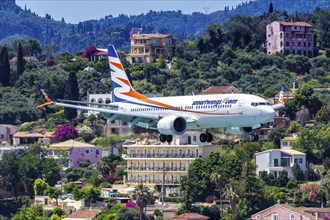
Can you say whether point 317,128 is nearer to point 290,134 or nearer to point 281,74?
point 290,134

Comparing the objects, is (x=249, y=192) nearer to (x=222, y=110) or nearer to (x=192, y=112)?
(x=192, y=112)

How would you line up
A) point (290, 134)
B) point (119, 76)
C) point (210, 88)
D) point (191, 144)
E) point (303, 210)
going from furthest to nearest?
1. point (210, 88)
2. point (290, 134)
3. point (191, 144)
4. point (303, 210)
5. point (119, 76)

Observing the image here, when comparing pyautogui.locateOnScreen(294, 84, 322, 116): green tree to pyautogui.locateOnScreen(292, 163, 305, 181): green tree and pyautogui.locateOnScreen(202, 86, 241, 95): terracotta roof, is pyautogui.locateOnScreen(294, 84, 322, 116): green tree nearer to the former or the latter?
pyautogui.locateOnScreen(202, 86, 241, 95): terracotta roof

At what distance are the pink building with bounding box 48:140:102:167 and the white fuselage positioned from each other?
93.9m

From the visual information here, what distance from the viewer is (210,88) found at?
188375 millimetres

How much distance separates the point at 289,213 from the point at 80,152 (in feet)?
153

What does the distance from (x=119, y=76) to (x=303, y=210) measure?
54042 millimetres

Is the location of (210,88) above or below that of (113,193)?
above

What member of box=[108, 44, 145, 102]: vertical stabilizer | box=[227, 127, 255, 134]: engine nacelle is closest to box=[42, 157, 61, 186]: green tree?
box=[108, 44, 145, 102]: vertical stabilizer

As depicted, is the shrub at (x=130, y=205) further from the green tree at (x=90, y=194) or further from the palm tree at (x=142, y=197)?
the green tree at (x=90, y=194)

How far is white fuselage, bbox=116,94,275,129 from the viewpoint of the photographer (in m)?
72.2

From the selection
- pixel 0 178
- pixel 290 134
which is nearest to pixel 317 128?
pixel 290 134

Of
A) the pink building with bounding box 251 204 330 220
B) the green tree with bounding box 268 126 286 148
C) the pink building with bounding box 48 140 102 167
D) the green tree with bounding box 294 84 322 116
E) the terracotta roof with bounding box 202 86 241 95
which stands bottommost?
the pink building with bounding box 251 204 330 220

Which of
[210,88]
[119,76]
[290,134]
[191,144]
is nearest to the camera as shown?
[119,76]
